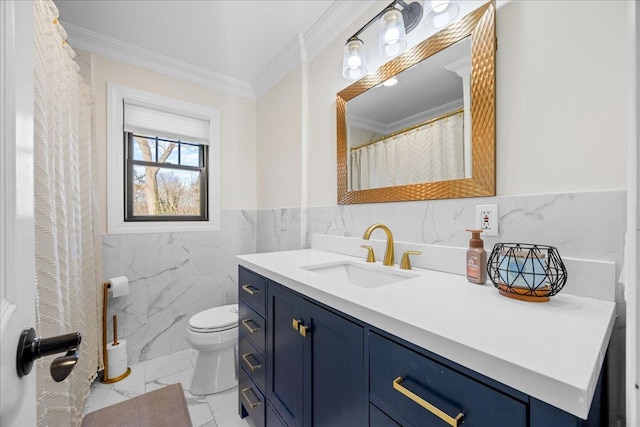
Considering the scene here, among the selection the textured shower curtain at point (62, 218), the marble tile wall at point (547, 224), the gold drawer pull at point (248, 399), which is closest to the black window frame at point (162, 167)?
the textured shower curtain at point (62, 218)

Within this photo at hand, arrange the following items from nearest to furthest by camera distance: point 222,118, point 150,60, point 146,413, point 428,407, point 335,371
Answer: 1. point 428,407
2. point 335,371
3. point 146,413
4. point 150,60
5. point 222,118

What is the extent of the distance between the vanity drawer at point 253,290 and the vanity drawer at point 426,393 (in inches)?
26.2

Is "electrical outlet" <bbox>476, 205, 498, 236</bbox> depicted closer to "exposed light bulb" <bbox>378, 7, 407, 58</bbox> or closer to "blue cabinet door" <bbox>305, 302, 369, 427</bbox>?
"blue cabinet door" <bbox>305, 302, 369, 427</bbox>

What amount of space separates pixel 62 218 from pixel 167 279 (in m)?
1.16

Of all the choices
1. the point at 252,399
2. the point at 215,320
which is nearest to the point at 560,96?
the point at 252,399

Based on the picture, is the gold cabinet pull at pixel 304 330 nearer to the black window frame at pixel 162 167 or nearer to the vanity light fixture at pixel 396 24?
the vanity light fixture at pixel 396 24

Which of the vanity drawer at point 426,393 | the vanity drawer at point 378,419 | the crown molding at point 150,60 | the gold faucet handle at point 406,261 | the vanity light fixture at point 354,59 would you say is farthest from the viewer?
the crown molding at point 150,60

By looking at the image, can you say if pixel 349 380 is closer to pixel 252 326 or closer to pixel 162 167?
pixel 252 326

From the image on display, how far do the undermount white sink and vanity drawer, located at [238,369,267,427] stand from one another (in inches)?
25.9

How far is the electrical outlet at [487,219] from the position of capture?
1.00 metres

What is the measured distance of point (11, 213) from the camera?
34cm

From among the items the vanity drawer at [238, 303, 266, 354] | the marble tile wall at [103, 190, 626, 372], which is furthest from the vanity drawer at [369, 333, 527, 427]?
the vanity drawer at [238, 303, 266, 354]

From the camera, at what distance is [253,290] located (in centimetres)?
133

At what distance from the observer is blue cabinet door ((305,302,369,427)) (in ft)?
2.44
